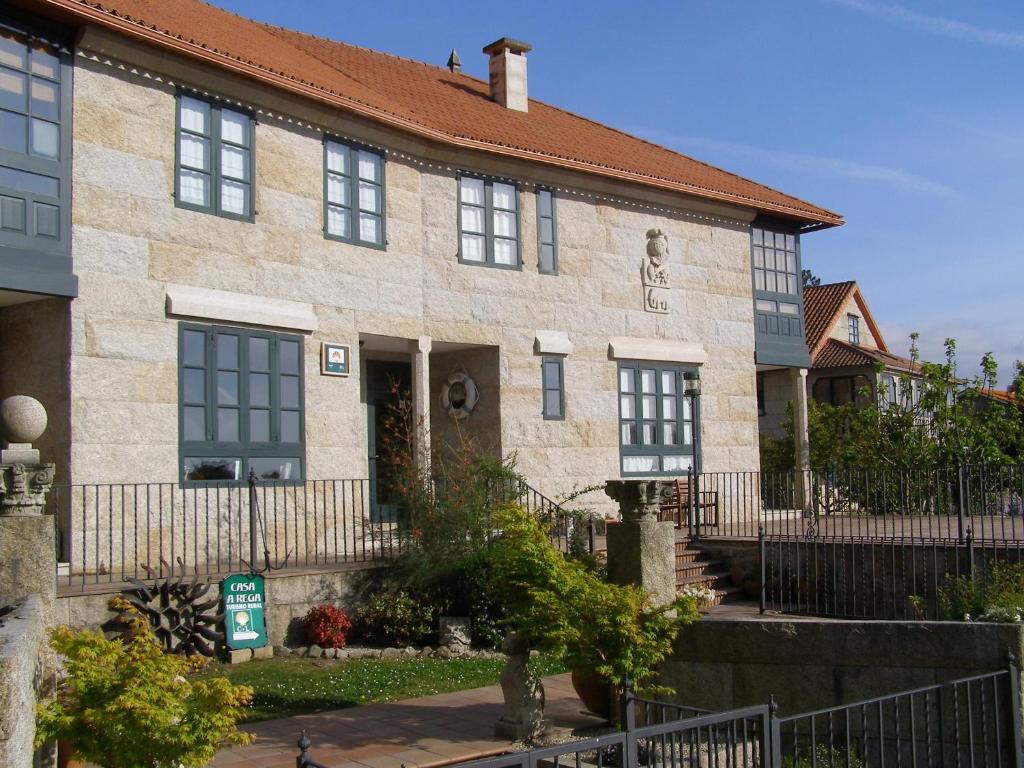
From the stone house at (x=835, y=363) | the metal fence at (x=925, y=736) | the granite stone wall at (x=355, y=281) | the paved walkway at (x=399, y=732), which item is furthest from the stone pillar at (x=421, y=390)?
the stone house at (x=835, y=363)

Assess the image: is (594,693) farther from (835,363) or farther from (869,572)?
(835,363)

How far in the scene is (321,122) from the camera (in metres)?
14.5

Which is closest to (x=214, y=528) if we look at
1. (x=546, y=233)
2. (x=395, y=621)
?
(x=395, y=621)

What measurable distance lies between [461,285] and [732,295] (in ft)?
21.0

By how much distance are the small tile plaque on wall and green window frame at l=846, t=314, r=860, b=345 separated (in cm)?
2605

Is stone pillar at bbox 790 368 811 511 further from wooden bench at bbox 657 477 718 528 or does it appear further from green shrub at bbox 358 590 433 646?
green shrub at bbox 358 590 433 646

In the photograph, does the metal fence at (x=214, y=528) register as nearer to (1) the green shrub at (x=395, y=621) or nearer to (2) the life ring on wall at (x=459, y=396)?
(1) the green shrub at (x=395, y=621)

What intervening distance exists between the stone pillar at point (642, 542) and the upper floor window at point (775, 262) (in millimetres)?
12289

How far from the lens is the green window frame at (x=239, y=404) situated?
504 inches

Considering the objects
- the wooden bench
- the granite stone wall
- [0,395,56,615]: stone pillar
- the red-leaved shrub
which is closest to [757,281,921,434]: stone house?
the granite stone wall

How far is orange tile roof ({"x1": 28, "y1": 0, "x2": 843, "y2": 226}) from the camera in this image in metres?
12.9

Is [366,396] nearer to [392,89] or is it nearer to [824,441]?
[392,89]

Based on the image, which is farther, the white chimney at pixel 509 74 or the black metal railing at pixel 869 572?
the white chimney at pixel 509 74

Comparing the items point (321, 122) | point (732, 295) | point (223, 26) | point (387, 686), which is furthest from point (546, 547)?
point (732, 295)
